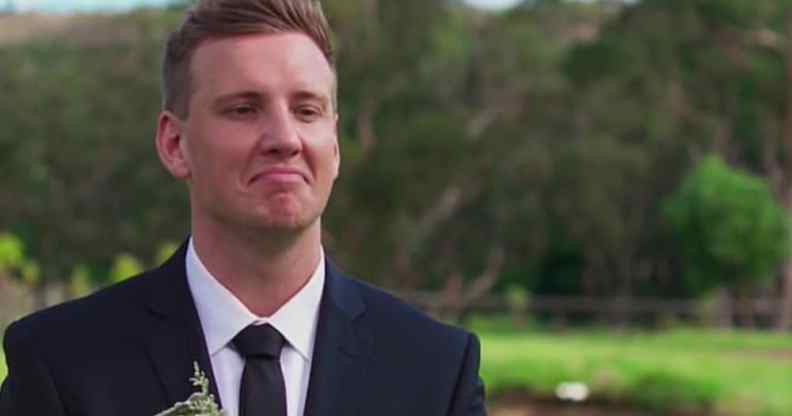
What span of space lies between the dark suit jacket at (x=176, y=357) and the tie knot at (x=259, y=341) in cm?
4

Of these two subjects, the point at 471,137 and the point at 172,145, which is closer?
the point at 172,145

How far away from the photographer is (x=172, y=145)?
5.47ft

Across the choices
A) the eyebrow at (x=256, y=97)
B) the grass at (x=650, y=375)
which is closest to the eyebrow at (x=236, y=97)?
the eyebrow at (x=256, y=97)

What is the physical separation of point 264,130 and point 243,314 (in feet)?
0.62

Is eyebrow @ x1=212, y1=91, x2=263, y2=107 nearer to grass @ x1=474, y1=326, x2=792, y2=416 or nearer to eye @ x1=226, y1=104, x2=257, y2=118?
eye @ x1=226, y1=104, x2=257, y2=118

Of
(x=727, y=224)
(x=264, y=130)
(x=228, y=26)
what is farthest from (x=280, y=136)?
(x=727, y=224)

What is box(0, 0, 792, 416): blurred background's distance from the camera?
2964cm

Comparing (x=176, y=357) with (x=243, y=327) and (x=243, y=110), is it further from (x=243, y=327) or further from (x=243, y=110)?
(x=243, y=110)

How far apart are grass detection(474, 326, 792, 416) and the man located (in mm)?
13686

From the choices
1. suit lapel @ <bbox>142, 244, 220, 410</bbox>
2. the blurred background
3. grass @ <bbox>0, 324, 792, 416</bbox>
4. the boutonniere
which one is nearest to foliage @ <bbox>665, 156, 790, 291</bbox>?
the blurred background

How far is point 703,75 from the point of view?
103ft

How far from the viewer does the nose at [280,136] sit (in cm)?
153

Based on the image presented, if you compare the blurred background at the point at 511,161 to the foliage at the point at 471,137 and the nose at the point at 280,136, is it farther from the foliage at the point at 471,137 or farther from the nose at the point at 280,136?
the nose at the point at 280,136

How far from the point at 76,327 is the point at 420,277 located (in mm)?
32297
